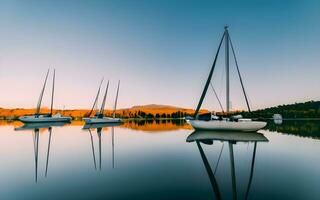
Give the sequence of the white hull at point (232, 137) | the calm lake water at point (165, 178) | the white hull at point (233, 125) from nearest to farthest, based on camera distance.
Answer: the calm lake water at point (165, 178) → the white hull at point (232, 137) → the white hull at point (233, 125)

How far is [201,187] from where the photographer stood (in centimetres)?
868

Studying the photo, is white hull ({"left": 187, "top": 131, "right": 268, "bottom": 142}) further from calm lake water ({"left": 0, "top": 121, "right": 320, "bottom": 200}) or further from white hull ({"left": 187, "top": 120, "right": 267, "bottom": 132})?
calm lake water ({"left": 0, "top": 121, "right": 320, "bottom": 200})

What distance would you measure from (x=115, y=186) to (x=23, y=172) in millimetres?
6109

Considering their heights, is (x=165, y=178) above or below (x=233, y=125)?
below

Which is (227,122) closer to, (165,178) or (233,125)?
(233,125)

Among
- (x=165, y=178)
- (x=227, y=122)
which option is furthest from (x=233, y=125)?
(x=165, y=178)

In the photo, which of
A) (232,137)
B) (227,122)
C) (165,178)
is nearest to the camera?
(165,178)

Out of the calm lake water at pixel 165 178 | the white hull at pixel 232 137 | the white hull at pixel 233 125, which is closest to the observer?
the calm lake water at pixel 165 178

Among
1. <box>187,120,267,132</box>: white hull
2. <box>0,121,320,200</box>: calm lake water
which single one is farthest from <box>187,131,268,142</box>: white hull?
<box>0,121,320,200</box>: calm lake water

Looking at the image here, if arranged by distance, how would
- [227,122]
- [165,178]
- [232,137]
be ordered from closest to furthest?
[165,178]
[232,137]
[227,122]

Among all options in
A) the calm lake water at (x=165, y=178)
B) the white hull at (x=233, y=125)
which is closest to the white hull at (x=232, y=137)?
the white hull at (x=233, y=125)

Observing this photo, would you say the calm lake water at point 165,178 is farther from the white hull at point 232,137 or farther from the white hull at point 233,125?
the white hull at point 233,125

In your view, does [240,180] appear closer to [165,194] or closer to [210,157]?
[165,194]

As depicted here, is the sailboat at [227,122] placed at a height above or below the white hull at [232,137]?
above
